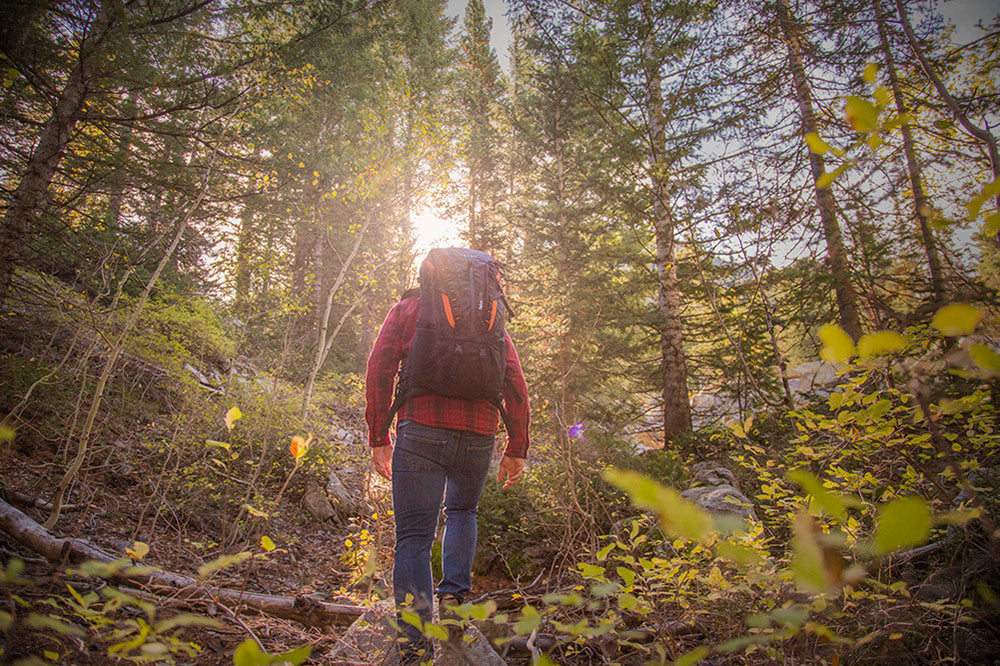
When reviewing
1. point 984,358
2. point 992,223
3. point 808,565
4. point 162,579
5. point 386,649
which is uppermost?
point 992,223

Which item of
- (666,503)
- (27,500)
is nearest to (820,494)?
(666,503)

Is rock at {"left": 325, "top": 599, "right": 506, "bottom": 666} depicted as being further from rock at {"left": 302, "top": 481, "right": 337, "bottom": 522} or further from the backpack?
rock at {"left": 302, "top": 481, "right": 337, "bottom": 522}

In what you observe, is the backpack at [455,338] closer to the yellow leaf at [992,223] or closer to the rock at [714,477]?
the yellow leaf at [992,223]

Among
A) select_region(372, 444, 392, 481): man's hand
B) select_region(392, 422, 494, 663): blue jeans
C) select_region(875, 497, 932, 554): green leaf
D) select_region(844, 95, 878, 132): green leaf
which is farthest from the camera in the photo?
select_region(372, 444, 392, 481): man's hand

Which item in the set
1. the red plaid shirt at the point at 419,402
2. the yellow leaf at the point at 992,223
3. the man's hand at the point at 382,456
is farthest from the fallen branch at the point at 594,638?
the yellow leaf at the point at 992,223

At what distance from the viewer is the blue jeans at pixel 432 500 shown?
203 centimetres

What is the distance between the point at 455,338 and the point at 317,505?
5.14 m

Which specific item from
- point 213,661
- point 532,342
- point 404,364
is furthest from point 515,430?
point 532,342

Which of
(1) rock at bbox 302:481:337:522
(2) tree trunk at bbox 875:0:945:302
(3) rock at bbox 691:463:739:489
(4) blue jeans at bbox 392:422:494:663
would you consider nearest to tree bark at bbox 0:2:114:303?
(1) rock at bbox 302:481:337:522

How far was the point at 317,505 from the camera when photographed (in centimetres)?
599

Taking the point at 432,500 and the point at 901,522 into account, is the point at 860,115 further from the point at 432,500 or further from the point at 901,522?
the point at 432,500

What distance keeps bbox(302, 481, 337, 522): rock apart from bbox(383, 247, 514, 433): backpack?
4574mm

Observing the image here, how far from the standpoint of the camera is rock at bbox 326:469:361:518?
6.19 meters

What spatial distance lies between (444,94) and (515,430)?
17.2 meters
